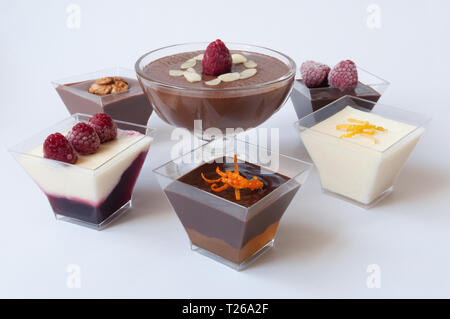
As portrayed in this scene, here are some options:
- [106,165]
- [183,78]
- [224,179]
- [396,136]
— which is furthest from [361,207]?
[106,165]

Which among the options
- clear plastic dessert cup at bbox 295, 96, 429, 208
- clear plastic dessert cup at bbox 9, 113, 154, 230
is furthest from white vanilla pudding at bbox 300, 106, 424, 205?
A: clear plastic dessert cup at bbox 9, 113, 154, 230

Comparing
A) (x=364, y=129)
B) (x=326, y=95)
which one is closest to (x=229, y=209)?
(x=364, y=129)

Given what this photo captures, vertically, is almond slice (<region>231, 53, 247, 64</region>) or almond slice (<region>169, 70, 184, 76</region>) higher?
almond slice (<region>231, 53, 247, 64</region>)

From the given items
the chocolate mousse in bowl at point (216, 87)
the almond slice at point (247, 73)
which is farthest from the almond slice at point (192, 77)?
the almond slice at point (247, 73)

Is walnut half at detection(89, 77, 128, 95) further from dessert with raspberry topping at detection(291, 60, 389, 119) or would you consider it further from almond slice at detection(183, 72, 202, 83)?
dessert with raspberry topping at detection(291, 60, 389, 119)

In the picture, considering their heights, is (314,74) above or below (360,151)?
above

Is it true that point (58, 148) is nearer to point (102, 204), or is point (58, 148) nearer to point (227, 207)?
point (102, 204)

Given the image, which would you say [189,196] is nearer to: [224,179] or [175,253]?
[224,179]
